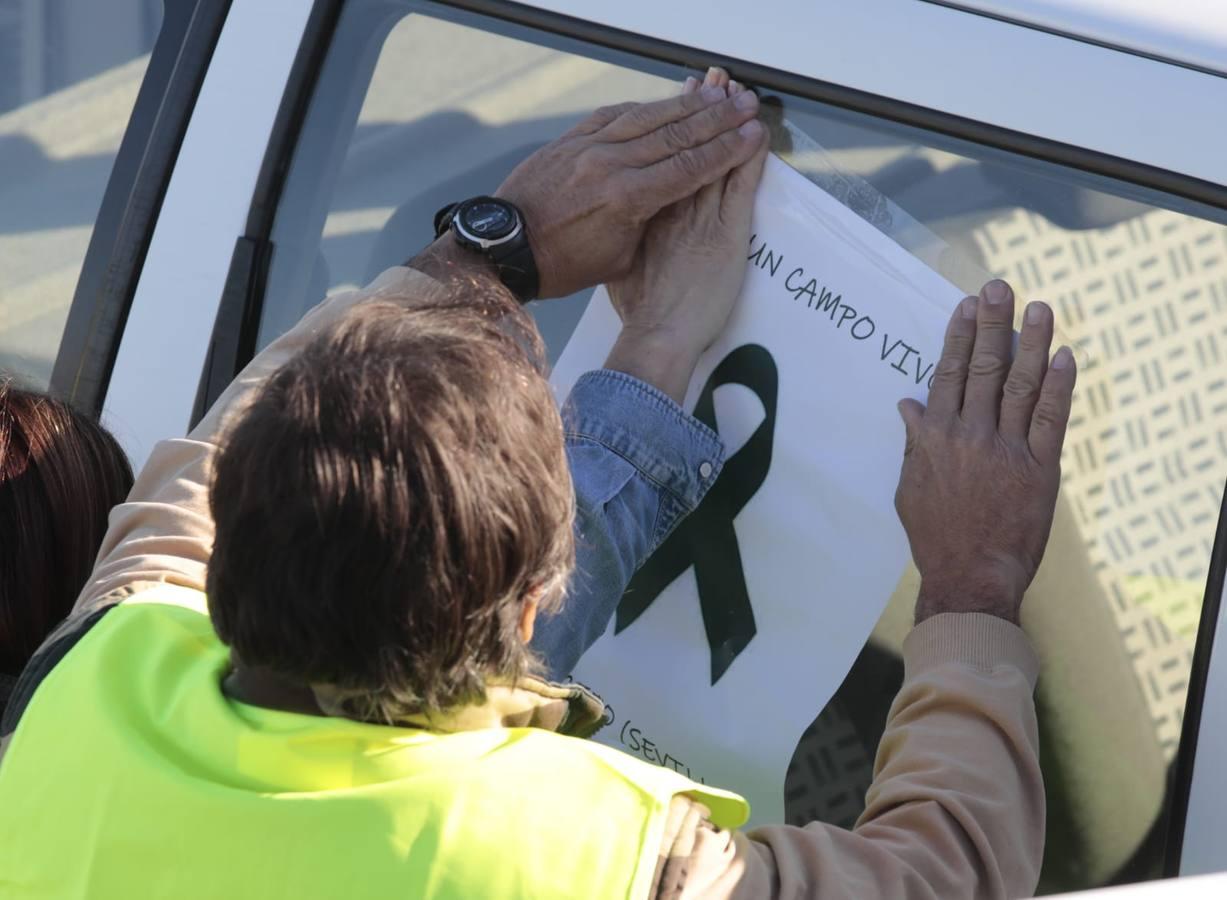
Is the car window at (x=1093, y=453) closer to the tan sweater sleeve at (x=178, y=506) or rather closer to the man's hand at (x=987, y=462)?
the man's hand at (x=987, y=462)

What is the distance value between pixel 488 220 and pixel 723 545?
474 mm

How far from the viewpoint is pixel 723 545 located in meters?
1.56

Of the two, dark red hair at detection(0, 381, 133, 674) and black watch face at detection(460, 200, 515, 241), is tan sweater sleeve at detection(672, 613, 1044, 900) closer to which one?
black watch face at detection(460, 200, 515, 241)

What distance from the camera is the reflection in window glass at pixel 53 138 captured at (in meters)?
1.93

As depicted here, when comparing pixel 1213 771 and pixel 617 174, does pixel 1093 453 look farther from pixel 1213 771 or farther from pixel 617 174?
pixel 617 174

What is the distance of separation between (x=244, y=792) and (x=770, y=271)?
2.71 feet

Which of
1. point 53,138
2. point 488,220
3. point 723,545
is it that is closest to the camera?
point 723,545

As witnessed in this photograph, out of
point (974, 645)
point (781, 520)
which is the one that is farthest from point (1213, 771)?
point (781, 520)

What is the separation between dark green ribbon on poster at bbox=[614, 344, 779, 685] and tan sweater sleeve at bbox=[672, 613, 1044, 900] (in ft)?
0.68

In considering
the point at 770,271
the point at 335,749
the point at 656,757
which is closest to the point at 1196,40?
the point at 770,271

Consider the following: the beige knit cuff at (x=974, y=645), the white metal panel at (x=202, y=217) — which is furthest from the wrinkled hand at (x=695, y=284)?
the white metal panel at (x=202, y=217)

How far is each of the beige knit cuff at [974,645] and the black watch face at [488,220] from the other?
67cm

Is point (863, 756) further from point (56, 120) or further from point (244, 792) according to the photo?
point (56, 120)

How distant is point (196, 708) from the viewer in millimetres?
1111
